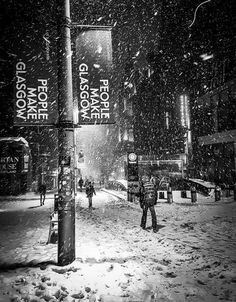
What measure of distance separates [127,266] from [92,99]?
3924mm

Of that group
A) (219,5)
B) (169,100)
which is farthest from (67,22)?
(169,100)

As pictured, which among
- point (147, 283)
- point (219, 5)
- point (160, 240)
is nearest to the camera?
point (147, 283)

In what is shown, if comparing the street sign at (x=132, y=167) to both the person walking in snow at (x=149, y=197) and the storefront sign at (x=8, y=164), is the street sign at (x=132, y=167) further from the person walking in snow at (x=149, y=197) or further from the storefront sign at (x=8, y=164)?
the storefront sign at (x=8, y=164)

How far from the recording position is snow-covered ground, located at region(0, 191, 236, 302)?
4125mm

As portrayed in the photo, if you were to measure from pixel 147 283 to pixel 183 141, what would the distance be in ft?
101

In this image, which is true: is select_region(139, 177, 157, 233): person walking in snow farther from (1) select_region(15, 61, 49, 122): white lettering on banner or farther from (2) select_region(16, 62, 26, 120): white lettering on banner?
(2) select_region(16, 62, 26, 120): white lettering on banner

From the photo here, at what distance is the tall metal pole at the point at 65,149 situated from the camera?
5141mm

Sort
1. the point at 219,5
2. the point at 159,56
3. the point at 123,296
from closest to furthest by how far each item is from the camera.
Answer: the point at 123,296 < the point at 219,5 < the point at 159,56

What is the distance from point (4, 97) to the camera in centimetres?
2816

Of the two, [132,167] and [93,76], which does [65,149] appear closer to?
[93,76]

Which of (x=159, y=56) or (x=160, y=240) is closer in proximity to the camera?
(x=160, y=240)

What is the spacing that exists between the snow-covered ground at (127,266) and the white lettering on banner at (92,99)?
3426 millimetres

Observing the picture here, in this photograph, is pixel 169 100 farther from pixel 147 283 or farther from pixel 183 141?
pixel 147 283

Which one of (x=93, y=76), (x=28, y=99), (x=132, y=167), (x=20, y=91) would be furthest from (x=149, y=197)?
(x=132, y=167)
